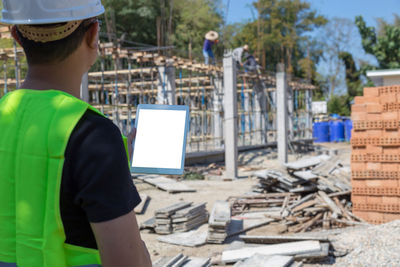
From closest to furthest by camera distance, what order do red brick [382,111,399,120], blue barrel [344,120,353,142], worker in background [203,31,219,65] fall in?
red brick [382,111,399,120], worker in background [203,31,219,65], blue barrel [344,120,353,142]

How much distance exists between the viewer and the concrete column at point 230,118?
14055mm

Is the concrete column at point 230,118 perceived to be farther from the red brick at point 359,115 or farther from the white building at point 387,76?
the white building at point 387,76

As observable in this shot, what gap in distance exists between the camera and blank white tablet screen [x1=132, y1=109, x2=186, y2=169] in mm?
1828

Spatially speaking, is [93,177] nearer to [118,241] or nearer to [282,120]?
[118,241]

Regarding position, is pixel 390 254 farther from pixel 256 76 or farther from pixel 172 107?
pixel 256 76

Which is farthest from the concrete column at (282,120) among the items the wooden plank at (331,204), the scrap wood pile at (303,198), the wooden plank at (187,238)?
the wooden plank at (187,238)

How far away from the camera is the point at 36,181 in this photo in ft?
3.63

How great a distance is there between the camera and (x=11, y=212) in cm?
117

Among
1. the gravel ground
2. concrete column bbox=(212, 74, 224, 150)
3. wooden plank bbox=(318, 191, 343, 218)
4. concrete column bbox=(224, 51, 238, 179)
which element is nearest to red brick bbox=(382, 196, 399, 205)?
wooden plank bbox=(318, 191, 343, 218)

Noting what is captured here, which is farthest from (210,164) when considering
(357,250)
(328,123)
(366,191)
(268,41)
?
(268,41)

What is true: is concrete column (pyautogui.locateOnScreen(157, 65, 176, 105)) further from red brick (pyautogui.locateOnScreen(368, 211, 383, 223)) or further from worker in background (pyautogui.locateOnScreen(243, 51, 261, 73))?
red brick (pyautogui.locateOnScreen(368, 211, 383, 223))

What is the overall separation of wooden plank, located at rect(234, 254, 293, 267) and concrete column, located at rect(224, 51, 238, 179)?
8842 mm

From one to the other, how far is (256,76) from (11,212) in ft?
66.0

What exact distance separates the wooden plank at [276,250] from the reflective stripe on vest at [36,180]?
187 inches
